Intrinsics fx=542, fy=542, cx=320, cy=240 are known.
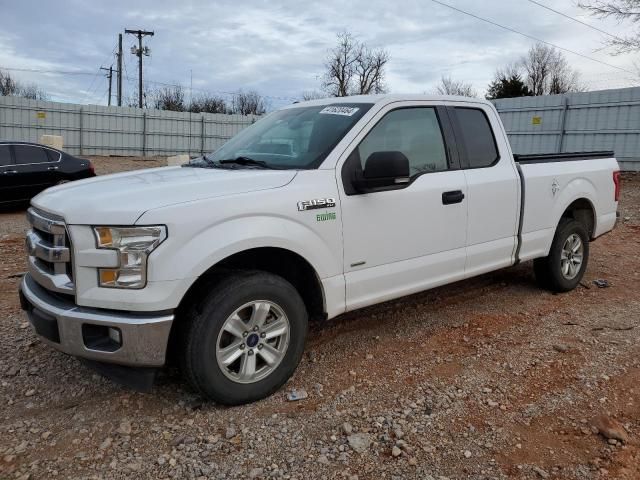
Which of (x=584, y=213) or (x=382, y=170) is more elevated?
(x=382, y=170)

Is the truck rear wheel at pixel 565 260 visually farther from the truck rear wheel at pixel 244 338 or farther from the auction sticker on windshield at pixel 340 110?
the truck rear wheel at pixel 244 338

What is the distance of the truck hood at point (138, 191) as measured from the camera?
2.84 metres

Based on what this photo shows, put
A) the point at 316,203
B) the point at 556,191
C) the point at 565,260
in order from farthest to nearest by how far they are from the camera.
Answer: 1. the point at 565,260
2. the point at 556,191
3. the point at 316,203

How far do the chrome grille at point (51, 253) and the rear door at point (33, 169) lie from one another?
9095mm

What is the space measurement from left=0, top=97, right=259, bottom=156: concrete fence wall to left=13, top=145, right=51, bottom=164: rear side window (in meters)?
15.9

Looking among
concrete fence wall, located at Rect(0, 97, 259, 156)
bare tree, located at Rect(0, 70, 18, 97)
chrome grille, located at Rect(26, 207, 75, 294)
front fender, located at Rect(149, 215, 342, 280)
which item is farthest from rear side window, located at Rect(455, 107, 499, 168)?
bare tree, located at Rect(0, 70, 18, 97)

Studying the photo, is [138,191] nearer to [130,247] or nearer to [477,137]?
[130,247]

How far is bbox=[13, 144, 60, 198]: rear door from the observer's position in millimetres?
11180

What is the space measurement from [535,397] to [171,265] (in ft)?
7.81

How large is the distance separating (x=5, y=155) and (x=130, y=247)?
10.0m

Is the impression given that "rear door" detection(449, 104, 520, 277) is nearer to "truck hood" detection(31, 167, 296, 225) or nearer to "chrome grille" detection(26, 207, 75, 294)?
"truck hood" detection(31, 167, 296, 225)

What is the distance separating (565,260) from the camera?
5648 mm

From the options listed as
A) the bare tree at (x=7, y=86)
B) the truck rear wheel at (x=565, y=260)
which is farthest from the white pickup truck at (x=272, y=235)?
the bare tree at (x=7, y=86)

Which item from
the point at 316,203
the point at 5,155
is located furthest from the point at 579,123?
the point at 316,203
